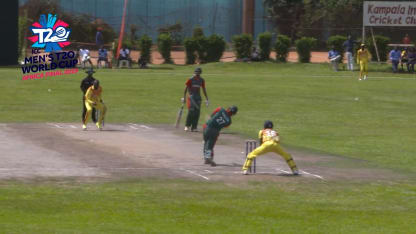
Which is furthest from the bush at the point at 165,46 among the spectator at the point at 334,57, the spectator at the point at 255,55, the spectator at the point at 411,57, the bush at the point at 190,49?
the spectator at the point at 411,57

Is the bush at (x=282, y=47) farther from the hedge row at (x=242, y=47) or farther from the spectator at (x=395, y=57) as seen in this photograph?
the spectator at (x=395, y=57)

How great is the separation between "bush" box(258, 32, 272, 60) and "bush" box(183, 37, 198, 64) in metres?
4.80

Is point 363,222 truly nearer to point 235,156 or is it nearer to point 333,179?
A: point 333,179

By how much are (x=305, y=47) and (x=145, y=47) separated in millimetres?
11672

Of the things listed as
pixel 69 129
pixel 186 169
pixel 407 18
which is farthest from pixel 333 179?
pixel 407 18

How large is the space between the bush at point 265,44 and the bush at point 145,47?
8.08 m

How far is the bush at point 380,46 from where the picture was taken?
57000mm

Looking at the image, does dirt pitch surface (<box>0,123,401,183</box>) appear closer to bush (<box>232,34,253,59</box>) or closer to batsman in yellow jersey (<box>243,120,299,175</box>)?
batsman in yellow jersey (<box>243,120,299,175</box>)

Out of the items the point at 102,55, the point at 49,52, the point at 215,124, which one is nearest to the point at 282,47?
the point at 102,55

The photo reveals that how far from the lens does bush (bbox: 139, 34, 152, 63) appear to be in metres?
59.5

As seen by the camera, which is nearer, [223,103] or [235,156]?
[235,156]

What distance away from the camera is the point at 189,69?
56.1 m

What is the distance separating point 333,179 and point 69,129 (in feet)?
38.6

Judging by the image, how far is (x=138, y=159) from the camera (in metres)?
21.6
